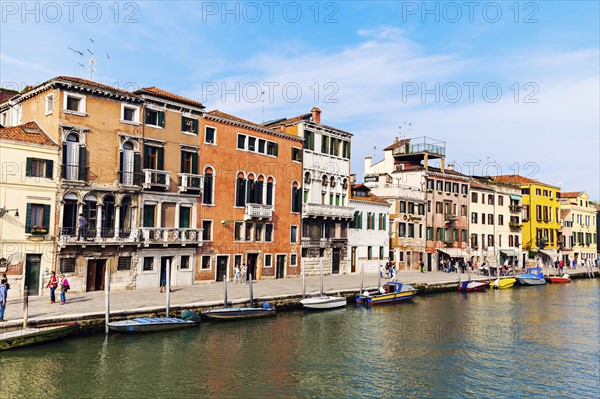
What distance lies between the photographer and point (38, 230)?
27969mm

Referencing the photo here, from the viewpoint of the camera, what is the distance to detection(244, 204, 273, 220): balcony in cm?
3847

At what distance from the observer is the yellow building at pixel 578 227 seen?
77.7 metres

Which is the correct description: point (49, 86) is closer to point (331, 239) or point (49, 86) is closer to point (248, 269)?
point (248, 269)

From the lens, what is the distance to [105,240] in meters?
30.4

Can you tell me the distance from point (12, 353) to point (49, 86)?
1557 cm

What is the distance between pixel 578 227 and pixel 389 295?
2209 inches

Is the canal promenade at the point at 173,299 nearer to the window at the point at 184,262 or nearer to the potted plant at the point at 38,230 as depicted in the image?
the window at the point at 184,262

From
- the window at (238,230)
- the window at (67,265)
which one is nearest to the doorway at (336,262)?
the window at (238,230)

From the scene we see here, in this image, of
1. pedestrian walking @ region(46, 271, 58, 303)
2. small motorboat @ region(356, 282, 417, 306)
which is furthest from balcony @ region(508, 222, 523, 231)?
pedestrian walking @ region(46, 271, 58, 303)

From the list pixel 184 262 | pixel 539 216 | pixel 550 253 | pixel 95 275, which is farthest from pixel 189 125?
pixel 550 253

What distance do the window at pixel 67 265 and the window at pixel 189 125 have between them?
10.9 metres

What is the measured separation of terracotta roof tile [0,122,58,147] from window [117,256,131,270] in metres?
7.53

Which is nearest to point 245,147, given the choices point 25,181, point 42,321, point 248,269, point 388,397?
point 248,269

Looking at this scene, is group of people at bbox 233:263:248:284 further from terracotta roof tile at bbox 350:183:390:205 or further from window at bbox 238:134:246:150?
terracotta roof tile at bbox 350:183:390:205
